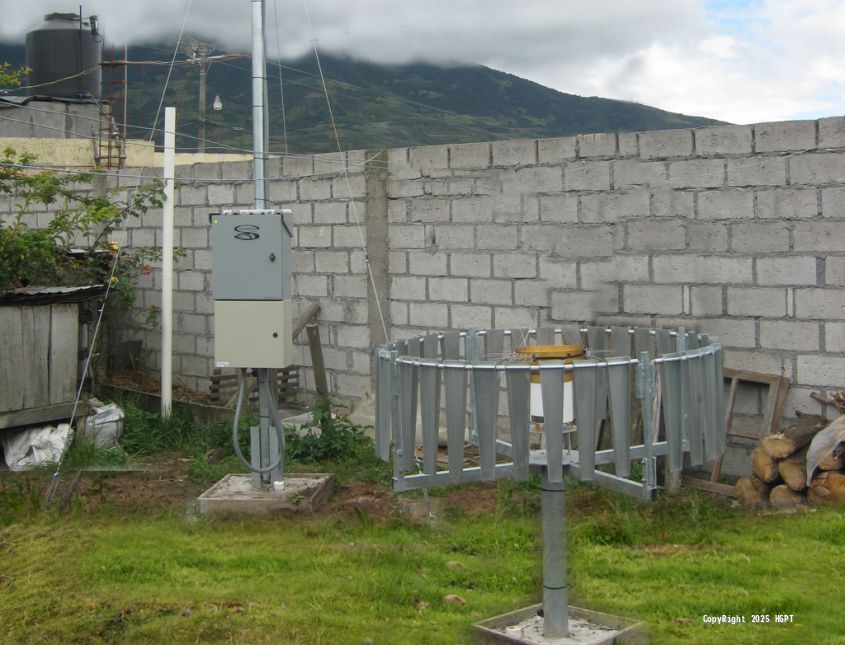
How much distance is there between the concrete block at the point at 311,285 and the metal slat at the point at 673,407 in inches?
252

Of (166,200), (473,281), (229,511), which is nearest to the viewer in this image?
(229,511)

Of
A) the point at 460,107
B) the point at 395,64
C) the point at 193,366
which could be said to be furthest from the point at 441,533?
the point at 395,64

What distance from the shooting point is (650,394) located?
352cm

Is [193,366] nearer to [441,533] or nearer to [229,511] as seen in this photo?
[229,511]

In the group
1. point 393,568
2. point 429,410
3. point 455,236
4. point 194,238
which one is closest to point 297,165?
point 194,238

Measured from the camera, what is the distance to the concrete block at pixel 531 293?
813cm

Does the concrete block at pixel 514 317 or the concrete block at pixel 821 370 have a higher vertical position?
the concrete block at pixel 514 317

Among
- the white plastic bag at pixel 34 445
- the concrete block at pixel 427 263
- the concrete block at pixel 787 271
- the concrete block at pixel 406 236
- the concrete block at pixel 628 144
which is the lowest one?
the white plastic bag at pixel 34 445

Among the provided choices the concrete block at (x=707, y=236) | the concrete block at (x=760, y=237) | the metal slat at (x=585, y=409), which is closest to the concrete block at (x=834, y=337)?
the concrete block at (x=760, y=237)

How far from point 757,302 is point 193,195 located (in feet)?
20.6

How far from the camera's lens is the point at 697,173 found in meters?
7.26

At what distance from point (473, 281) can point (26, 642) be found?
5.10 m

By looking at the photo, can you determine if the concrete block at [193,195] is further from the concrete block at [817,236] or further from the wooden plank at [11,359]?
the concrete block at [817,236]

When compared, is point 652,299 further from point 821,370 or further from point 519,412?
point 519,412
